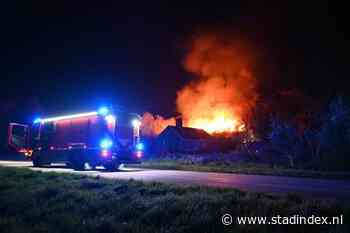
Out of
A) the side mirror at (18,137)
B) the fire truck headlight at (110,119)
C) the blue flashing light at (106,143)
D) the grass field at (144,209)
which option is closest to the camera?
the grass field at (144,209)

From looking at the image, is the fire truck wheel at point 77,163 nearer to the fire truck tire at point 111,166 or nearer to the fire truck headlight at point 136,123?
the fire truck tire at point 111,166

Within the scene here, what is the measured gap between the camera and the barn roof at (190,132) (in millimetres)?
51819

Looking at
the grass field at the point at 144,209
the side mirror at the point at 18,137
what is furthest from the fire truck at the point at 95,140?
the grass field at the point at 144,209

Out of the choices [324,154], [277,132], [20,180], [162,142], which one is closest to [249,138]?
[277,132]

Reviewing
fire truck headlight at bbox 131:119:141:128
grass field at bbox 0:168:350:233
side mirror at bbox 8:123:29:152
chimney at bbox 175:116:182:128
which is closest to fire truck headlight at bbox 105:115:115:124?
fire truck headlight at bbox 131:119:141:128

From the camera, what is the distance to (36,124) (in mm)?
28891

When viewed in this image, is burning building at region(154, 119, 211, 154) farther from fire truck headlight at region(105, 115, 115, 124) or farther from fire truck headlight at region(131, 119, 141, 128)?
fire truck headlight at region(105, 115, 115, 124)

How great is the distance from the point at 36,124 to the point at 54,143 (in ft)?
11.9

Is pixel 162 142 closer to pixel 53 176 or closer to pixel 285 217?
pixel 53 176

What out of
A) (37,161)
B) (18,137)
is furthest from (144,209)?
(18,137)

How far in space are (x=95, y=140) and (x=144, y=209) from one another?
13.5 metres

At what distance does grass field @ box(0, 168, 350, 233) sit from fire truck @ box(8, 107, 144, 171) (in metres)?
9.20

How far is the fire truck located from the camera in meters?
22.2

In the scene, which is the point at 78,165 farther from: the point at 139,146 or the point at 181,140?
the point at 181,140
